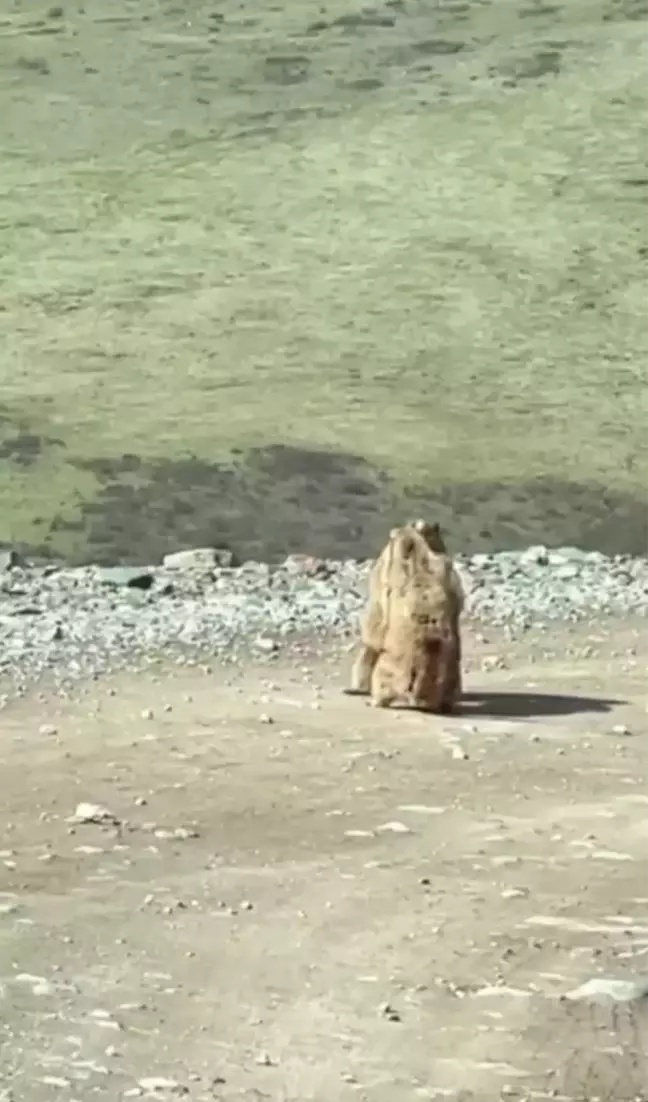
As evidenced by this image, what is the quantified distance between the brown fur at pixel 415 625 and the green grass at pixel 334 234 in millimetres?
5380

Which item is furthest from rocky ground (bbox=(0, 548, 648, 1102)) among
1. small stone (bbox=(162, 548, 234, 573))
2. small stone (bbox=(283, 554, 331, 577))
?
small stone (bbox=(162, 548, 234, 573))

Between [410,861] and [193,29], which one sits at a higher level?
[193,29]

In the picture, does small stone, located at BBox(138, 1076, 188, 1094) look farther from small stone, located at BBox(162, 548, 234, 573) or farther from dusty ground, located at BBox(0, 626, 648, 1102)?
small stone, located at BBox(162, 548, 234, 573)

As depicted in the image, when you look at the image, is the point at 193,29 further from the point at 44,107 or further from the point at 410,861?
the point at 410,861

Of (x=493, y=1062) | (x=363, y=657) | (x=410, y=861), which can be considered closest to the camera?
(x=493, y=1062)

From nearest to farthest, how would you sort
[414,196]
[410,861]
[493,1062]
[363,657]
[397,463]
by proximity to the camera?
1. [493,1062]
2. [410,861]
3. [363,657]
4. [397,463]
5. [414,196]

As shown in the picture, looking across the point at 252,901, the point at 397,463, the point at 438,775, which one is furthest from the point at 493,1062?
the point at 397,463

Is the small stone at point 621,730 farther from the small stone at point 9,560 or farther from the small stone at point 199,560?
the small stone at point 9,560

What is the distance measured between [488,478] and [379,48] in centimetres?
317

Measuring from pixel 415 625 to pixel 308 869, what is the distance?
1953 millimetres

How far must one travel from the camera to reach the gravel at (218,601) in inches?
318

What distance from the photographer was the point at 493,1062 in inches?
151

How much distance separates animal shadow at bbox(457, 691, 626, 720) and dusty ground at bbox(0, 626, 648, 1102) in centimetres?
2

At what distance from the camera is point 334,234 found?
13250mm
